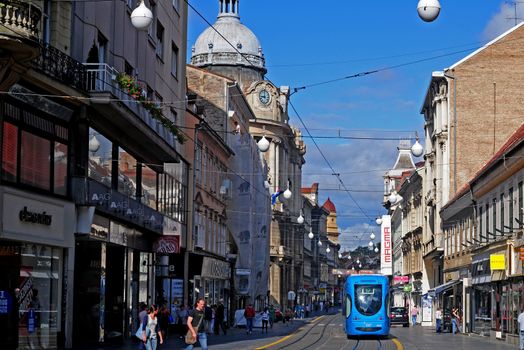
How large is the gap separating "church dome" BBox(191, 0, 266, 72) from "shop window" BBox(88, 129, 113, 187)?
3019 inches

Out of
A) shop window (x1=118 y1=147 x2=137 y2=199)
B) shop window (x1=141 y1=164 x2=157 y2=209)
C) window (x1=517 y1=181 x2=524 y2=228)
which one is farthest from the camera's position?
window (x1=517 y1=181 x2=524 y2=228)

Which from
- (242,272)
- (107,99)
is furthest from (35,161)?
(242,272)

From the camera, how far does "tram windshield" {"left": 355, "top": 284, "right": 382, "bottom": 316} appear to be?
47969 millimetres

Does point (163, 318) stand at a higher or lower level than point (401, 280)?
lower

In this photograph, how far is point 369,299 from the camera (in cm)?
4812

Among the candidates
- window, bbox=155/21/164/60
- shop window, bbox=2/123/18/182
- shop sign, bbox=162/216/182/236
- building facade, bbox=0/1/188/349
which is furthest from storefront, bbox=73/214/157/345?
window, bbox=155/21/164/60

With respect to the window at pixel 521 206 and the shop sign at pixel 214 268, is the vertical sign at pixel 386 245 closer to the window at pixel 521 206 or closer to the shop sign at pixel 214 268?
the shop sign at pixel 214 268

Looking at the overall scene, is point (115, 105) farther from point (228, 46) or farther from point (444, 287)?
point (228, 46)

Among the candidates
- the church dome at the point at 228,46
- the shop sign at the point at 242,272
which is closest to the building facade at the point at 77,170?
the shop sign at the point at 242,272

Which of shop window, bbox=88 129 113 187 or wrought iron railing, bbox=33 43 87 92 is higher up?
wrought iron railing, bbox=33 43 87 92

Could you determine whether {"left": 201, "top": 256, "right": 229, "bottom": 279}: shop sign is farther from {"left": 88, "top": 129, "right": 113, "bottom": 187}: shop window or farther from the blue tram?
{"left": 88, "top": 129, "right": 113, "bottom": 187}: shop window

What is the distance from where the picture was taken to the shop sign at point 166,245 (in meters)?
42.3

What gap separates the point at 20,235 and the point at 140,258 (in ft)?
47.3

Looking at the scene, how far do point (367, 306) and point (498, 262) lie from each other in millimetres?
6463
